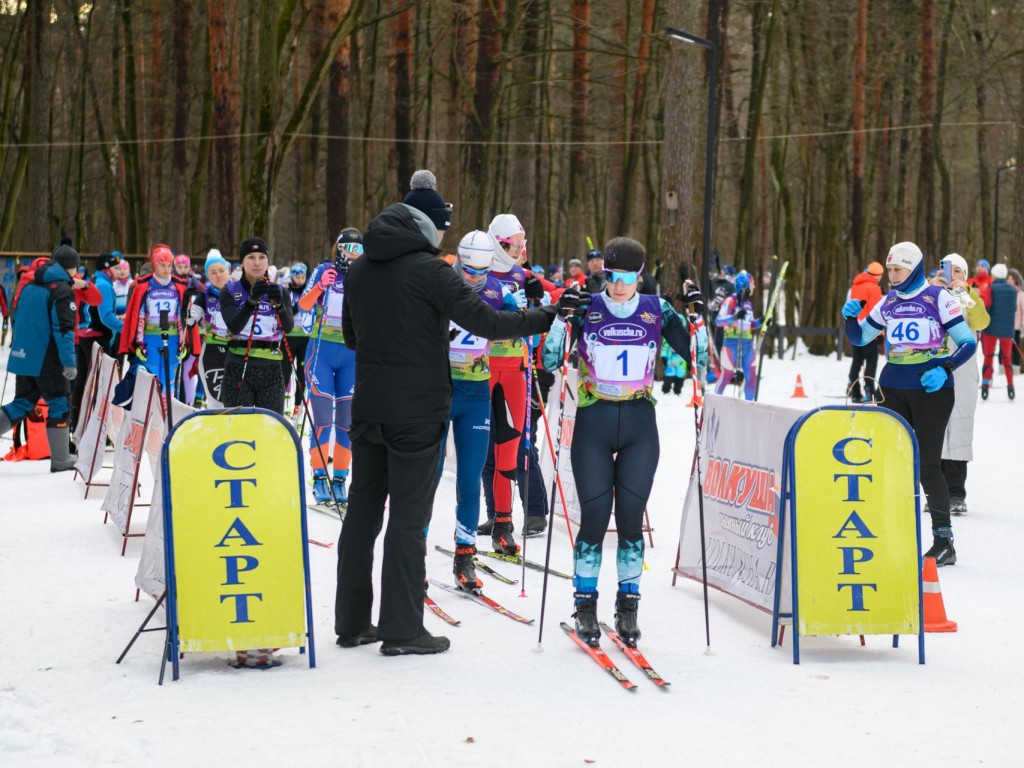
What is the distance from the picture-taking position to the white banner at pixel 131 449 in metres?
8.47

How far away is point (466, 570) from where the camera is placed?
24.0 ft

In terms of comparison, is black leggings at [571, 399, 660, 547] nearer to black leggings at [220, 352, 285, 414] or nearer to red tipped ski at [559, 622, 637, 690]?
red tipped ski at [559, 622, 637, 690]

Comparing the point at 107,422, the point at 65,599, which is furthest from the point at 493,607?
the point at 107,422

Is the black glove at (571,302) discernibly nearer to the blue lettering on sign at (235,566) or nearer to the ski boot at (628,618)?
the ski boot at (628,618)

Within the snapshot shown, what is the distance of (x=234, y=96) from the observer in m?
27.6

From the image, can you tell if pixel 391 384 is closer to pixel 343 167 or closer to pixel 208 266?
pixel 208 266

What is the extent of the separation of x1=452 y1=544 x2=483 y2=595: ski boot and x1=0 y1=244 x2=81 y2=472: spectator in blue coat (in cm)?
611

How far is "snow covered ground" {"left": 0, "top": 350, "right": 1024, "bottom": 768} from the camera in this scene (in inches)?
185

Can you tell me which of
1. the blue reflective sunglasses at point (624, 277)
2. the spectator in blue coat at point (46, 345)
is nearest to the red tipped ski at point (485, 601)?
the blue reflective sunglasses at point (624, 277)

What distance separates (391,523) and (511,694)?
3.43 ft

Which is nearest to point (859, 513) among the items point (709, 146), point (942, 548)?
point (942, 548)

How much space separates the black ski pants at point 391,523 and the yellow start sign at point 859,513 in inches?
69.8

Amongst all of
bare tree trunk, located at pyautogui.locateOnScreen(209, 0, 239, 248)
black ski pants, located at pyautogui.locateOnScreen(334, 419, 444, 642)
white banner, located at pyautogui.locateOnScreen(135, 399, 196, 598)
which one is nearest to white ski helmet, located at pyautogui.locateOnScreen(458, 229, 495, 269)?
black ski pants, located at pyautogui.locateOnScreen(334, 419, 444, 642)

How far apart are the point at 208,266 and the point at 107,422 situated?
1539 millimetres
